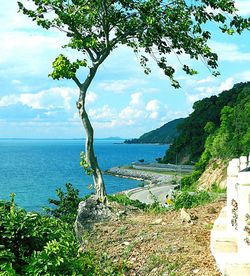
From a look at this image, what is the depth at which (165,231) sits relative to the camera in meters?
9.44

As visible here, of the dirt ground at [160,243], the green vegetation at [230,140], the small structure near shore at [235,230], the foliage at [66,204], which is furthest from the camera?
the green vegetation at [230,140]

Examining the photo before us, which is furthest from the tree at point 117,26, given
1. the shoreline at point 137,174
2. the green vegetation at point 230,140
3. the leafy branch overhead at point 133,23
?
the shoreline at point 137,174

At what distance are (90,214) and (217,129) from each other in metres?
61.4

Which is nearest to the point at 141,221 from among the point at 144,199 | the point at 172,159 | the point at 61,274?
the point at 61,274

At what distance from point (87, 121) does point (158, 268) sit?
5.62 meters

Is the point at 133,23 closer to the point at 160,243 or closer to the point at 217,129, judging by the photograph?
Answer: the point at 160,243

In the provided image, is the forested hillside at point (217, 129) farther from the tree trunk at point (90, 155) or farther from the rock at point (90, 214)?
the rock at point (90, 214)

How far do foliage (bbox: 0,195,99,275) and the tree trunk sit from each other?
5.46 metres

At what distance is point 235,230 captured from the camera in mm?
7586

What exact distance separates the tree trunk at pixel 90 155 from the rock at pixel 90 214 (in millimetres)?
359

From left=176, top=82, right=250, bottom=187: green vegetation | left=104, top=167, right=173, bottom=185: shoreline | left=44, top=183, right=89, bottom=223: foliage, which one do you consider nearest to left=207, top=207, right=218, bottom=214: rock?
left=44, top=183, right=89, bottom=223: foliage

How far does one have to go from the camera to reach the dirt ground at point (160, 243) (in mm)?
7672

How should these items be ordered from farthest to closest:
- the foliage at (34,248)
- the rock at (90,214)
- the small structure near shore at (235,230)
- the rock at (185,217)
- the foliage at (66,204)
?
1. the foliage at (66,204)
2. the rock at (90,214)
3. the rock at (185,217)
4. the small structure near shore at (235,230)
5. the foliage at (34,248)

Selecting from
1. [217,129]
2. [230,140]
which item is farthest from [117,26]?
Answer: [217,129]
